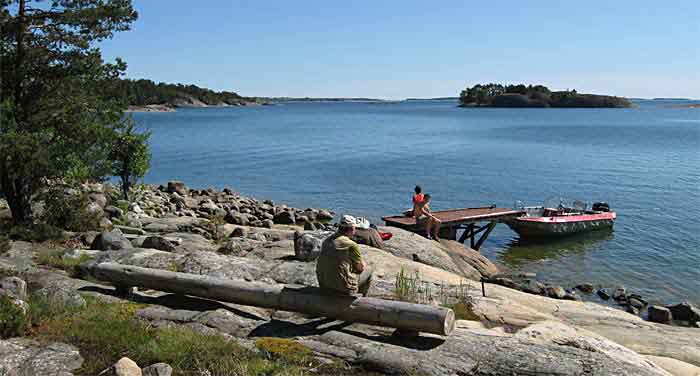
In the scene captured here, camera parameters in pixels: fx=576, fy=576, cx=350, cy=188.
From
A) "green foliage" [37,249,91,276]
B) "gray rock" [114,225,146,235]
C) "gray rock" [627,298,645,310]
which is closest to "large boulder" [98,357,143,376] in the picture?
"green foliage" [37,249,91,276]

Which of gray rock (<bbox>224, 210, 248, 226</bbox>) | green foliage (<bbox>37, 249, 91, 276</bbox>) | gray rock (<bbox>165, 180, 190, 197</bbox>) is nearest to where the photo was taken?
green foliage (<bbox>37, 249, 91, 276</bbox>)

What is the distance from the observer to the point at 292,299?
914 cm

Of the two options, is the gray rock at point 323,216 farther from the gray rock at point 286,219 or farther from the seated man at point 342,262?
the seated man at point 342,262

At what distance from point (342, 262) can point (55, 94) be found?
443 inches

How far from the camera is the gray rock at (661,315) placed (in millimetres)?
17031

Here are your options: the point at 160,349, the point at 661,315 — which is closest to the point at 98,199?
the point at 160,349

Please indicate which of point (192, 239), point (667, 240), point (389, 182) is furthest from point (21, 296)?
point (389, 182)

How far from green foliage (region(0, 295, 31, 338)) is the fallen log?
246 cm

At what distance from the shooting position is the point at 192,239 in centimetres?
1648

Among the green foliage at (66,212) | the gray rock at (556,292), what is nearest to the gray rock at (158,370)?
the green foliage at (66,212)

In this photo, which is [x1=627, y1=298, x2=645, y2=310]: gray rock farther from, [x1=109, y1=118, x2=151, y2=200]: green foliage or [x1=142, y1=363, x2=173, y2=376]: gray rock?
[x1=109, y1=118, x2=151, y2=200]: green foliage

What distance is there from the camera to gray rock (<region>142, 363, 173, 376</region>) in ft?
22.3

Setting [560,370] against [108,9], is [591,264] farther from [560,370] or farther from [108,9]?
[108,9]

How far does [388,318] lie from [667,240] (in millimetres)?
23024
